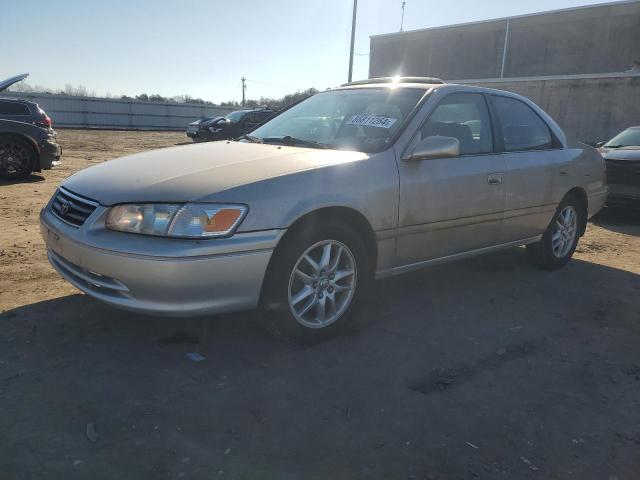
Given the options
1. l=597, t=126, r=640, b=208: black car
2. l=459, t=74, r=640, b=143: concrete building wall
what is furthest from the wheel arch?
l=459, t=74, r=640, b=143: concrete building wall

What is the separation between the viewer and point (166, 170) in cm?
324

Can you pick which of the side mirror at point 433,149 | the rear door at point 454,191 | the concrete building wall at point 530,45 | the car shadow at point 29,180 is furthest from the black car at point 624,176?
the concrete building wall at point 530,45

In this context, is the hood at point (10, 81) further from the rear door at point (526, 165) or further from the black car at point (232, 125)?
the black car at point (232, 125)

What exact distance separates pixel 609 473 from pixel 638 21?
121ft

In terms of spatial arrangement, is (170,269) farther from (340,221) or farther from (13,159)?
(13,159)

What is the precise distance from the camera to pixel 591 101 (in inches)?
873

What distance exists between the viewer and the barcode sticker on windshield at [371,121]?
378 cm

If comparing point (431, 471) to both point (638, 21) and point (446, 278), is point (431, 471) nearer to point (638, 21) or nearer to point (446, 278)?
point (446, 278)

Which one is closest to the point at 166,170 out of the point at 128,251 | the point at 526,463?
the point at 128,251

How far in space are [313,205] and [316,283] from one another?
0.52 metres

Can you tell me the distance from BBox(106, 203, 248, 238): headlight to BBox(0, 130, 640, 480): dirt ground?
2.58ft

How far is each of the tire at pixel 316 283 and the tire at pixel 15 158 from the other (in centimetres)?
830

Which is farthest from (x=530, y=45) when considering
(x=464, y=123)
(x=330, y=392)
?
(x=330, y=392)

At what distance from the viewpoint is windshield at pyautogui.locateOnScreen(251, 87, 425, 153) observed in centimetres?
373
